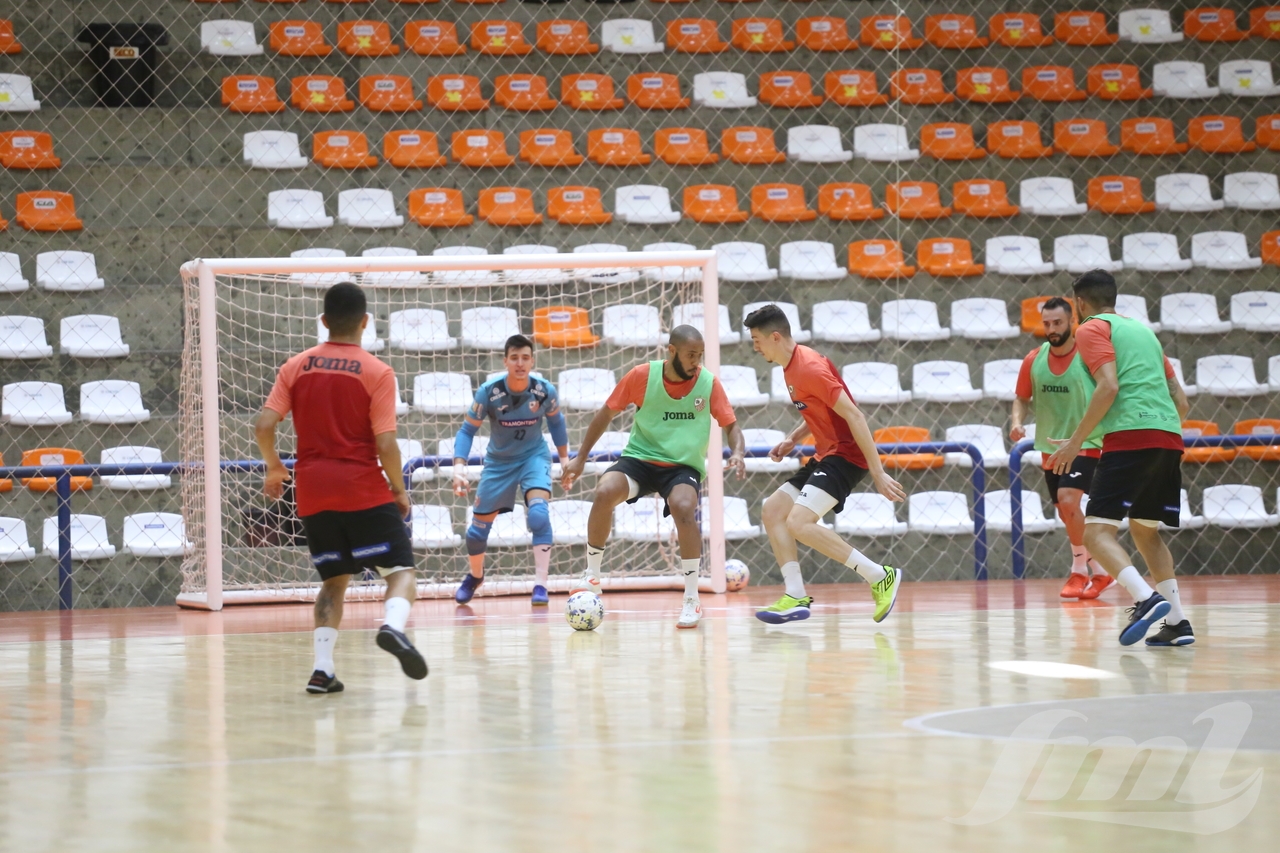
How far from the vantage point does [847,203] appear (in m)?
14.4

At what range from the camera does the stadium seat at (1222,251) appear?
46.3ft

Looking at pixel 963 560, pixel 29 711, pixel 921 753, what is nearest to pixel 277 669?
pixel 29 711

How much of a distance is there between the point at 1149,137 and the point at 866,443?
9.06 metres

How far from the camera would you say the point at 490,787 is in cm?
388

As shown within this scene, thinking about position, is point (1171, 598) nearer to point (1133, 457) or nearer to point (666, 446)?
point (1133, 457)

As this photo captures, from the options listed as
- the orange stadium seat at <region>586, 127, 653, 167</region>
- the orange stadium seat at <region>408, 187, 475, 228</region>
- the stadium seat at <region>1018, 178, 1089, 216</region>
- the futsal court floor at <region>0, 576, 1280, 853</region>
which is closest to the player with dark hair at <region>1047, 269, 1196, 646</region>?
the futsal court floor at <region>0, 576, 1280, 853</region>

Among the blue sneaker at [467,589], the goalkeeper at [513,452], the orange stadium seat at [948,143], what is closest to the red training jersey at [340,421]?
the goalkeeper at [513,452]

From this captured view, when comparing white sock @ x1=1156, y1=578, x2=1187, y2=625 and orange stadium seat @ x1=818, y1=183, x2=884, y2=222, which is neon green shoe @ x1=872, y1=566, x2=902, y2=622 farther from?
orange stadium seat @ x1=818, y1=183, x2=884, y2=222

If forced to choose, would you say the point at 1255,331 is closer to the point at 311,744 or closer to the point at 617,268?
the point at 617,268

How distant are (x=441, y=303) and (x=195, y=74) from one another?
4.44 m

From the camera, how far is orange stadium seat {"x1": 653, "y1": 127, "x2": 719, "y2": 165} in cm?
1463

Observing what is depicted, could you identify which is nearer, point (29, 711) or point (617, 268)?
point (29, 711)

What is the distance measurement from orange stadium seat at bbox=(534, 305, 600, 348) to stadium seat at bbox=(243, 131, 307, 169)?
10.4 feet

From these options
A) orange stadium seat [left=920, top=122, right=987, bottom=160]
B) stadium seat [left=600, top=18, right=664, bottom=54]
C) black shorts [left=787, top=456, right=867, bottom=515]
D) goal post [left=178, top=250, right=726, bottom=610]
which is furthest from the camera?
stadium seat [left=600, top=18, right=664, bottom=54]
